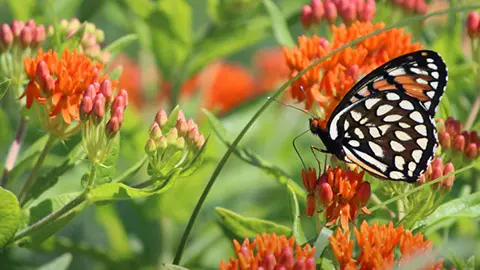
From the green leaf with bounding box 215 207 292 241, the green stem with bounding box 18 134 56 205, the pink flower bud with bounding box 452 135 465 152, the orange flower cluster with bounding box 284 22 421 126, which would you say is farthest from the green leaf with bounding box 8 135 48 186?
the pink flower bud with bounding box 452 135 465 152

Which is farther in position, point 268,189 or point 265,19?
point 268,189

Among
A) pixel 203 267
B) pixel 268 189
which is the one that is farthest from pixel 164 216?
pixel 268 189

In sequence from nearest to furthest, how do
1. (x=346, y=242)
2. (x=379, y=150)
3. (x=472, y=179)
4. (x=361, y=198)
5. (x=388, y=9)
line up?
1. (x=346, y=242)
2. (x=361, y=198)
3. (x=379, y=150)
4. (x=472, y=179)
5. (x=388, y=9)

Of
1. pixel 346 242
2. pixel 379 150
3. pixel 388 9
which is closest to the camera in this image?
pixel 346 242

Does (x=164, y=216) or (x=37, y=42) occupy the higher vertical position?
(x=37, y=42)

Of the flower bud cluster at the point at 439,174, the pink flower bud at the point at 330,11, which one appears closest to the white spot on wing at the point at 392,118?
the flower bud cluster at the point at 439,174

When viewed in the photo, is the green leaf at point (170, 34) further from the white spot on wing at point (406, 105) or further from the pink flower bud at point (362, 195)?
the pink flower bud at point (362, 195)

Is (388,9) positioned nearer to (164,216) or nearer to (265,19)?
(265,19)
